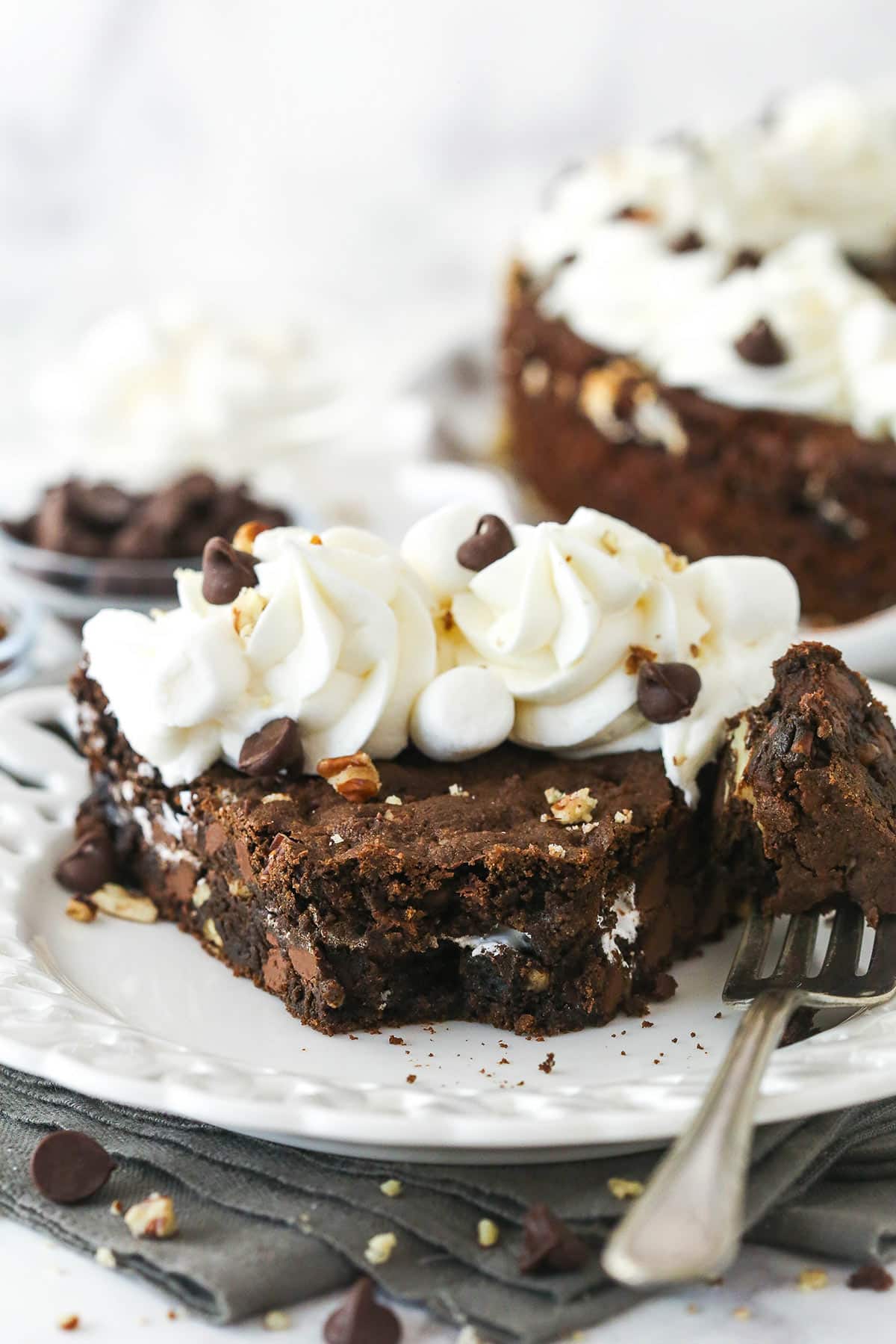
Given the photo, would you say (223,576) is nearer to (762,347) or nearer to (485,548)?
→ (485,548)

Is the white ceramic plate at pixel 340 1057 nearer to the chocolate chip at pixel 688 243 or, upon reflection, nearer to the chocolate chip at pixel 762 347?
the chocolate chip at pixel 762 347

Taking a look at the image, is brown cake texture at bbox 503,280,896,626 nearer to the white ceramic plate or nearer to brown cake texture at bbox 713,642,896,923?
the white ceramic plate

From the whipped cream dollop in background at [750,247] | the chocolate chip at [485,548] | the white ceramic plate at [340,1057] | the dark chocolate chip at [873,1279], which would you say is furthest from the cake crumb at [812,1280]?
the whipped cream dollop in background at [750,247]

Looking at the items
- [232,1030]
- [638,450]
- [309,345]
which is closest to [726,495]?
[638,450]

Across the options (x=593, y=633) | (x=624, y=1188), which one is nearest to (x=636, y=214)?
(x=593, y=633)

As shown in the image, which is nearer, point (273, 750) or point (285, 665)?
point (273, 750)
